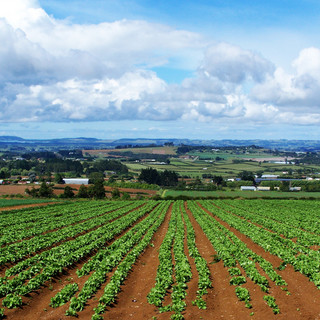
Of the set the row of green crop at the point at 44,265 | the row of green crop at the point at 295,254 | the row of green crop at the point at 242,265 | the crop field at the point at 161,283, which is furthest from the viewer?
the row of green crop at the point at 295,254

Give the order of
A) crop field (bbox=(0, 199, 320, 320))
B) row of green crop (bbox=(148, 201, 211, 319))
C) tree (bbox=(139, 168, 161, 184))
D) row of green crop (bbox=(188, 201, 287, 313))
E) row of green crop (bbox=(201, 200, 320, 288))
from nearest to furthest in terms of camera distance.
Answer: crop field (bbox=(0, 199, 320, 320))
row of green crop (bbox=(148, 201, 211, 319))
row of green crop (bbox=(188, 201, 287, 313))
row of green crop (bbox=(201, 200, 320, 288))
tree (bbox=(139, 168, 161, 184))

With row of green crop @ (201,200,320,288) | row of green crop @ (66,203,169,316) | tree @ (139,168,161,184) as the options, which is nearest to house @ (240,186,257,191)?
tree @ (139,168,161,184)

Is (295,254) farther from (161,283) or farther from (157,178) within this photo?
(157,178)

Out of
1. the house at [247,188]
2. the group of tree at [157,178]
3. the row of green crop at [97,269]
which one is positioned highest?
the row of green crop at [97,269]

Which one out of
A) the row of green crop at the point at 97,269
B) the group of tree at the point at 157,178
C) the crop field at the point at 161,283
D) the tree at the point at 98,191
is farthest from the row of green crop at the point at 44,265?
the group of tree at the point at 157,178

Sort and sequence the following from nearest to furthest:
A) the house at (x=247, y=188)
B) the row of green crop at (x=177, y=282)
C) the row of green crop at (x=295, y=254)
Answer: the row of green crop at (x=177, y=282) < the row of green crop at (x=295, y=254) < the house at (x=247, y=188)

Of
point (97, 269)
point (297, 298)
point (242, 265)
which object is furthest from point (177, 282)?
point (297, 298)

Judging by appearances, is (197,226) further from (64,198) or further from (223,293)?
(64,198)

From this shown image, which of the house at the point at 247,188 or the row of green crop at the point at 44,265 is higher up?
the row of green crop at the point at 44,265

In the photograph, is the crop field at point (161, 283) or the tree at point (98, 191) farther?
the tree at point (98, 191)

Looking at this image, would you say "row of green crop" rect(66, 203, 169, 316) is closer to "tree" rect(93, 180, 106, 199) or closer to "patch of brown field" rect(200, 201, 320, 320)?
"patch of brown field" rect(200, 201, 320, 320)

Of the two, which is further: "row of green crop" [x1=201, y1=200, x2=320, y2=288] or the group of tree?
the group of tree

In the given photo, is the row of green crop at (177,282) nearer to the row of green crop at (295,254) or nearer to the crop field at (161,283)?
the crop field at (161,283)

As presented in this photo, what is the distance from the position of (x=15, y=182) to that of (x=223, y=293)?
133463 millimetres
